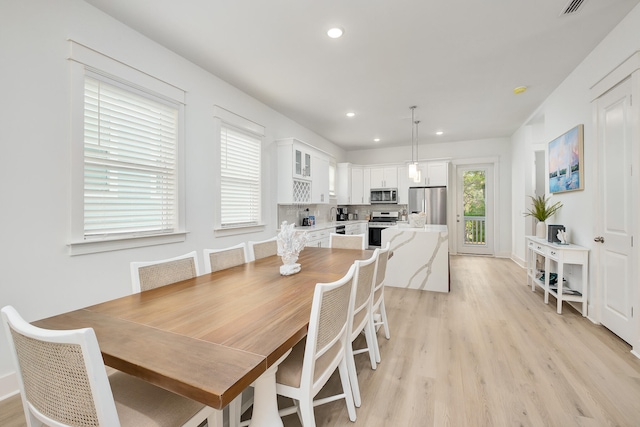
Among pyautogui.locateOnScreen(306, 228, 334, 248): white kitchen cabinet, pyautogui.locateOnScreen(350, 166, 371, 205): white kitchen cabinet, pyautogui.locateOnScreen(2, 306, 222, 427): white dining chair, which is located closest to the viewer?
pyautogui.locateOnScreen(2, 306, 222, 427): white dining chair

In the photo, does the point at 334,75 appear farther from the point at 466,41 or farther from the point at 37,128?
the point at 37,128

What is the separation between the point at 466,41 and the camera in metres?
2.69

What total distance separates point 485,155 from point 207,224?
619cm

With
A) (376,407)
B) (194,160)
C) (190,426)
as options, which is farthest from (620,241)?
(194,160)

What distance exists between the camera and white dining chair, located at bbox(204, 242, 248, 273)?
210cm

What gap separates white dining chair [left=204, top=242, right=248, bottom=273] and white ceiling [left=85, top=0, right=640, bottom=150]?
1.88 metres

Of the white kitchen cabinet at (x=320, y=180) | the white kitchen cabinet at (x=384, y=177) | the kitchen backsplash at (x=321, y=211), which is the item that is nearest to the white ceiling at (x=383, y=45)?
the white kitchen cabinet at (x=320, y=180)

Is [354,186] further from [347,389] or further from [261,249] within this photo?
[347,389]

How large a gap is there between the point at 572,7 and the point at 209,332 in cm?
336

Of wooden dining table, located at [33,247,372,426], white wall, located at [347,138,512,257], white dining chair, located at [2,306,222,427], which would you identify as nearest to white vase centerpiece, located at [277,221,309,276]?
wooden dining table, located at [33,247,372,426]

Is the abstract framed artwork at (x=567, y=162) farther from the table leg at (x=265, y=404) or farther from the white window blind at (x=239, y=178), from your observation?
the white window blind at (x=239, y=178)

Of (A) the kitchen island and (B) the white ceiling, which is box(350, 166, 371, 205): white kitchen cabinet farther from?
(A) the kitchen island

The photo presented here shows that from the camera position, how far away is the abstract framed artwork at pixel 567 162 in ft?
10.3

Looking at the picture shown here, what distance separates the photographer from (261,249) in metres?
2.69
